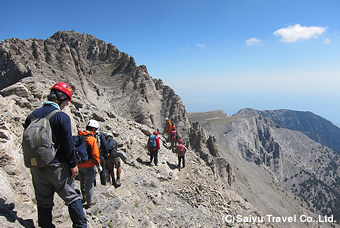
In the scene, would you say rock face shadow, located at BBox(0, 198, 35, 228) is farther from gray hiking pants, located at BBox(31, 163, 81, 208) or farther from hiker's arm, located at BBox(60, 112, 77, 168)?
hiker's arm, located at BBox(60, 112, 77, 168)

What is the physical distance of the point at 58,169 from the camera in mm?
4613

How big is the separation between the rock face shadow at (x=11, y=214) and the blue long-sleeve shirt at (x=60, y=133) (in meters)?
1.79

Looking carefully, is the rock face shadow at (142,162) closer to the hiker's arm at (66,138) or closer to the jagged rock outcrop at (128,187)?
the jagged rock outcrop at (128,187)

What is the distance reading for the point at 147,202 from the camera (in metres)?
10.7

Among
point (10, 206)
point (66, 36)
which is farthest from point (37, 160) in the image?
point (66, 36)

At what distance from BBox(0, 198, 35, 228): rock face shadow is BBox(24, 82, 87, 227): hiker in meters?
0.30

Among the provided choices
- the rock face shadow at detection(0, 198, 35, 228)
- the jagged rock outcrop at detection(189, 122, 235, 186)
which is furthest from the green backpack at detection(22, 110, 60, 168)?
the jagged rock outcrop at detection(189, 122, 235, 186)

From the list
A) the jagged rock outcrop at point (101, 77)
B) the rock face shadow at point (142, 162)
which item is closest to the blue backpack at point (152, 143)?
the rock face shadow at point (142, 162)

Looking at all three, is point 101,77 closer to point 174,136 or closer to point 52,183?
point 174,136

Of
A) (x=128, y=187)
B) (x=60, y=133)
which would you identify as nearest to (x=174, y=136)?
(x=128, y=187)

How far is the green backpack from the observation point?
14.1ft

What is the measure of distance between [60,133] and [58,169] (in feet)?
2.68

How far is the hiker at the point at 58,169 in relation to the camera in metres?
4.57

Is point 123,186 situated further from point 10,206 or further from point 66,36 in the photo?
point 66,36
